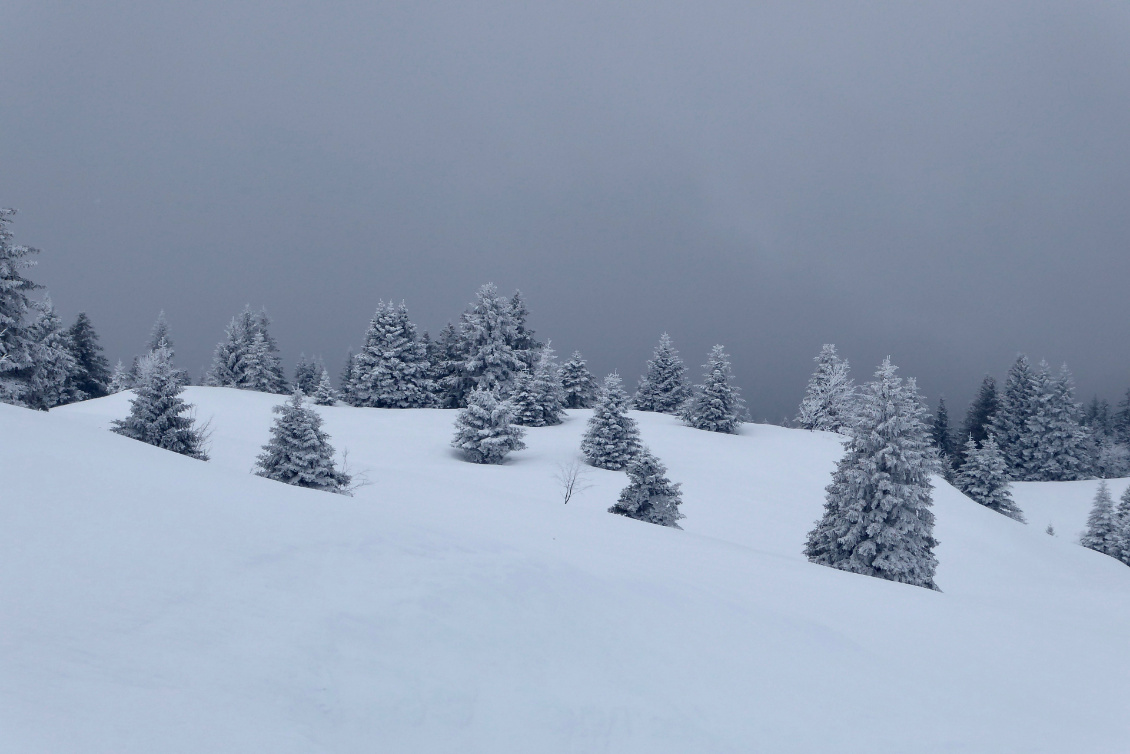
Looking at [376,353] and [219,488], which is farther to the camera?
[376,353]

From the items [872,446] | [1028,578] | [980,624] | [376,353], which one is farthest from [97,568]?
[376,353]

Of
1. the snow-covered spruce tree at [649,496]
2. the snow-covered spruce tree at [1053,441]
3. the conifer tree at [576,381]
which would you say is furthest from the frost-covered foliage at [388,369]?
the snow-covered spruce tree at [1053,441]

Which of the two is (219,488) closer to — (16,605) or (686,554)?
(16,605)

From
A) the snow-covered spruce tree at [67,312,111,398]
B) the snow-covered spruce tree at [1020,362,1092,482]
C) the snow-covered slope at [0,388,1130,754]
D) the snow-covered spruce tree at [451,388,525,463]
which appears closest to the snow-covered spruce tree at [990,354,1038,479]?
the snow-covered spruce tree at [1020,362,1092,482]

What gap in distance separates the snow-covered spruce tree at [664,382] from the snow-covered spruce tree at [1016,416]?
86.6ft

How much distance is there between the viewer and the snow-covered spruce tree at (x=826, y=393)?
4338cm

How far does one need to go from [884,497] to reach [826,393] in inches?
1127

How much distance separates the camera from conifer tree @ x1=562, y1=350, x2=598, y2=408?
44719 mm

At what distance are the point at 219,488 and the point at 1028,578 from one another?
81.2 ft

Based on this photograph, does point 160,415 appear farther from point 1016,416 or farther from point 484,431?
point 1016,416

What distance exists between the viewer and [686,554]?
11.1 m

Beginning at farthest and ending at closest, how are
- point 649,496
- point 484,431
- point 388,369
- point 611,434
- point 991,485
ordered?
point 388,369 → point 991,485 → point 611,434 → point 484,431 → point 649,496

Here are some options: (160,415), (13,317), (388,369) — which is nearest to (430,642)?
(160,415)

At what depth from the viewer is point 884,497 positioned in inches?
677
